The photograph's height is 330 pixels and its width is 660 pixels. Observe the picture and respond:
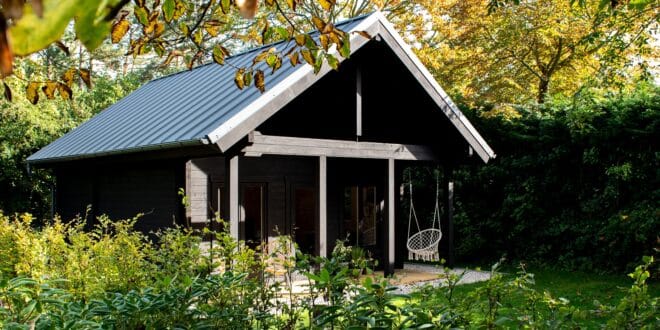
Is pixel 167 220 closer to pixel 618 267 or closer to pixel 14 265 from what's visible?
pixel 14 265

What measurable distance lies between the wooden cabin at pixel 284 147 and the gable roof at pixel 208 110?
29mm

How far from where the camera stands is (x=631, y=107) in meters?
12.1

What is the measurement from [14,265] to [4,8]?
7.73m

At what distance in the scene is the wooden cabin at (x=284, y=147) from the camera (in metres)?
9.88

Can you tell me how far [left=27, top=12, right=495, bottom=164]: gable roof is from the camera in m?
9.25

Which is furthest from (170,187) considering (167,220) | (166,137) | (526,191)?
(526,191)

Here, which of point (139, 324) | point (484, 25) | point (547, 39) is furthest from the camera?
point (484, 25)

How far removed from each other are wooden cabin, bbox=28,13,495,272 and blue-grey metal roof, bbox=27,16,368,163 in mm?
44

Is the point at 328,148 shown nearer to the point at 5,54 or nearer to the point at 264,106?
the point at 264,106

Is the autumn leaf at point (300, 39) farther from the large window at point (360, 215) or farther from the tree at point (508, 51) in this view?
the tree at point (508, 51)

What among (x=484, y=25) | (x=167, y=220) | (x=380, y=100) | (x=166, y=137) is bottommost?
(x=167, y=220)

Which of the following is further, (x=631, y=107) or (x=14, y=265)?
(x=631, y=107)

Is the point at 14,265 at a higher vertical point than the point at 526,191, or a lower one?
lower

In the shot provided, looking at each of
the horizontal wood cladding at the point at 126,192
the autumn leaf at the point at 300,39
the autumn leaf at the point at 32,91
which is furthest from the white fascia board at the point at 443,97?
the autumn leaf at the point at 32,91
